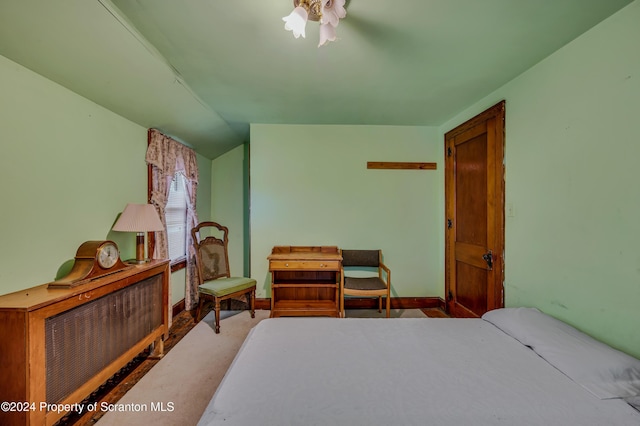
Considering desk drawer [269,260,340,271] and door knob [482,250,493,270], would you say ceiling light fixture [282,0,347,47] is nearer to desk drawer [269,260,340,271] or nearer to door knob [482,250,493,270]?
desk drawer [269,260,340,271]

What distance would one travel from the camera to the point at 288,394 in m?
1.00

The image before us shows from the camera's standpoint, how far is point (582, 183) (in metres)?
1.54

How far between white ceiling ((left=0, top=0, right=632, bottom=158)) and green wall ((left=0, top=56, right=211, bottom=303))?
14 centimetres

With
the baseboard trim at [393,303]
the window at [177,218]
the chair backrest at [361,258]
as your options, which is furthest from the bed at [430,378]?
the window at [177,218]

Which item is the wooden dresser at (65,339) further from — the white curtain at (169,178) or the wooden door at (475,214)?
the wooden door at (475,214)

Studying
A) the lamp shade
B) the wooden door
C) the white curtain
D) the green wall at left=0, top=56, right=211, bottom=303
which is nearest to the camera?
the green wall at left=0, top=56, right=211, bottom=303

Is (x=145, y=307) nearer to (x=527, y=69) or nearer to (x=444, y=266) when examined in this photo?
(x=444, y=266)

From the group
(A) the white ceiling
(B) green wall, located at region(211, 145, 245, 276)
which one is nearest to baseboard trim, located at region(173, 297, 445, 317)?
(B) green wall, located at region(211, 145, 245, 276)

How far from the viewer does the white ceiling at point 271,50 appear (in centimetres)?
135

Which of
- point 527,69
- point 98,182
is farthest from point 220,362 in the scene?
point 527,69

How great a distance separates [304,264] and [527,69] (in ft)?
8.86

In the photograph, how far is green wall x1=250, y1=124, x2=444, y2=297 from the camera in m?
3.27

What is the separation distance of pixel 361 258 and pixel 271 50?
8.10 ft

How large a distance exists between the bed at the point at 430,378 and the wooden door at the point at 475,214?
0.84 metres
